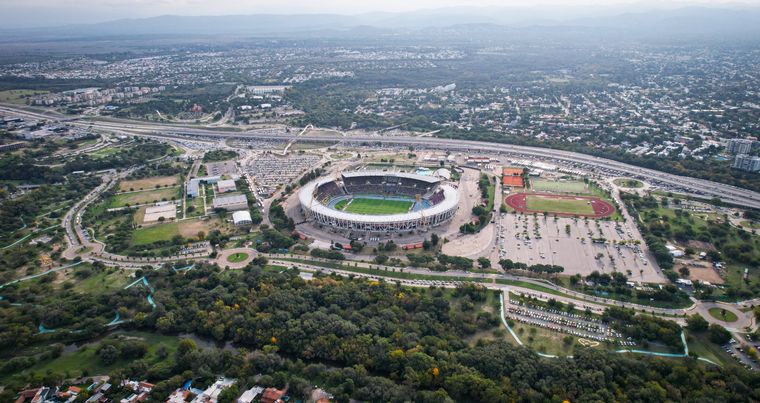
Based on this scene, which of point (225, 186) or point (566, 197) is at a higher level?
point (225, 186)

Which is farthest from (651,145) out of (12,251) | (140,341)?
(12,251)

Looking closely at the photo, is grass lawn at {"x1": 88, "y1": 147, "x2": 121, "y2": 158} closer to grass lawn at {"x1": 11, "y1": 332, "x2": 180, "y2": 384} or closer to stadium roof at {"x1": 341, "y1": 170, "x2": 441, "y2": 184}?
stadium roof at {"x1": 341, "y1": 170, "x2": 441, "y2": 184}

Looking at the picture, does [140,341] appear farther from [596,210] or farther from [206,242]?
[596,210]

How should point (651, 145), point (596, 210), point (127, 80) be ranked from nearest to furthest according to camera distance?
point (596, 210) → point (651, 145) → point (127, 80)

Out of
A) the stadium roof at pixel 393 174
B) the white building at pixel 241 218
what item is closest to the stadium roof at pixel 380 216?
the stadium roof at pixel 393 174

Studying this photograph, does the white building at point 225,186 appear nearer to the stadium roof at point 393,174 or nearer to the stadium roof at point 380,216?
the stadium roof at point 380,216

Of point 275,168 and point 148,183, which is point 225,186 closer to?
point 275,168

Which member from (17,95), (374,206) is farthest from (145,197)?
(17,95)
